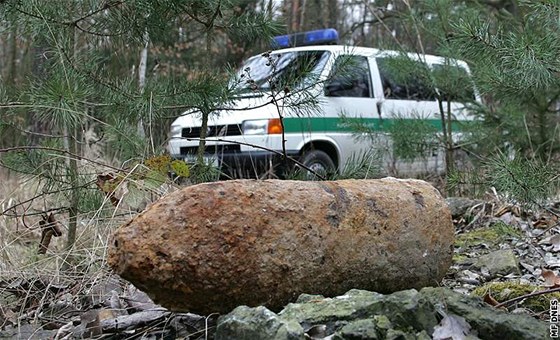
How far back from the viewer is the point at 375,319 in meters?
1.57

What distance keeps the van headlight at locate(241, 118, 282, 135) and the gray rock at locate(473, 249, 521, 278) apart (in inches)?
134

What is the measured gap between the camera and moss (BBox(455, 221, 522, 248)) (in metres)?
3.39

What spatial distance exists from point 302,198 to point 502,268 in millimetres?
1295

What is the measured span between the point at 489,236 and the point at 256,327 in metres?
2.36

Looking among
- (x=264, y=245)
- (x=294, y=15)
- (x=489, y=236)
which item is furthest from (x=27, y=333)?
(x=294, y=15)

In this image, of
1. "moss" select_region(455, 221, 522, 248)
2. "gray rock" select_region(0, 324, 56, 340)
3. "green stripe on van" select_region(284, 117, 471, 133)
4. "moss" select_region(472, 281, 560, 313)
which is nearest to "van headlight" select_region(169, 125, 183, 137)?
"green stripe on van" select_region(284, 117, 471, 133)

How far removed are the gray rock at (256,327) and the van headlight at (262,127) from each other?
15.0ft

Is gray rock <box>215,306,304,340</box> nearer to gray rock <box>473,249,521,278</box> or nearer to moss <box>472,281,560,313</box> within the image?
moss <box>472,281,560,313</box>

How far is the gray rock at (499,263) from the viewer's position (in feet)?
9.07

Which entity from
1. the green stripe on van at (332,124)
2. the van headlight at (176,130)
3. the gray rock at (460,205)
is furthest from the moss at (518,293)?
the van headlight at (176,130)

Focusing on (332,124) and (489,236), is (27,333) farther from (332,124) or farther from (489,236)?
(332,124)

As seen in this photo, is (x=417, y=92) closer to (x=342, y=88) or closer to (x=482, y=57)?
(x=342, y=88)

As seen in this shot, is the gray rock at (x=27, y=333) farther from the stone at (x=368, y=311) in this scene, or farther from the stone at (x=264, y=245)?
the stone at (x=368, y=311)

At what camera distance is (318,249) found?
185cm
